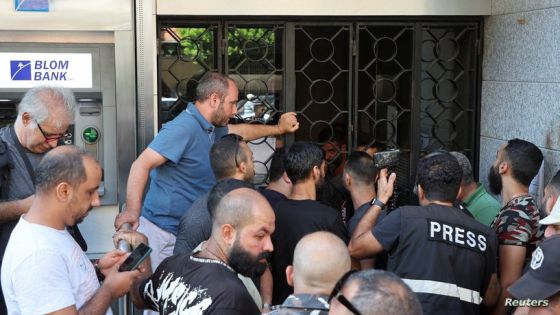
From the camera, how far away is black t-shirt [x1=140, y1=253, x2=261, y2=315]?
2.61 m

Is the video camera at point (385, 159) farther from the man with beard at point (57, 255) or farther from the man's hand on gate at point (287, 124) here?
the man with beard at point (57, 255)

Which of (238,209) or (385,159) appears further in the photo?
(385,159)

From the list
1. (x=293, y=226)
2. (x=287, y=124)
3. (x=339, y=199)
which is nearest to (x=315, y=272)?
(x=293, y=226)

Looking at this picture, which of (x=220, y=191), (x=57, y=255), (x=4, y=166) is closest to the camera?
(x=57, y=255)

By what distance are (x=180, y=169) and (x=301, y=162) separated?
0.84m

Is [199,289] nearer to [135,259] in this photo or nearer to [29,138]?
[135,259]

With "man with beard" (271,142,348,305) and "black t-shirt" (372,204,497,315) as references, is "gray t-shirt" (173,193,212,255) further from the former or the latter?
"black t-shirt" (372,204,497,315)

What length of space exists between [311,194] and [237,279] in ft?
4.57

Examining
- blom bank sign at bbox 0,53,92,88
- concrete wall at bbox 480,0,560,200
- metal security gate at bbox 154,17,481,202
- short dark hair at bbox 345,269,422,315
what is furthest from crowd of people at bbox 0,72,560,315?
blom bank sign at bbox 0,53,92,88

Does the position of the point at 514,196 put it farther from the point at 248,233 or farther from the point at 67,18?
the point at 67,18

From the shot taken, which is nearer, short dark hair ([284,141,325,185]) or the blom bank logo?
short dark hair ([284,141,325,185])

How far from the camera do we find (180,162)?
178 inches

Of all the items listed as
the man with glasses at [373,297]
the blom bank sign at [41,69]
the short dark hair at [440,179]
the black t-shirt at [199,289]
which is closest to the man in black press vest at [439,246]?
the short dark hair at [440,179]

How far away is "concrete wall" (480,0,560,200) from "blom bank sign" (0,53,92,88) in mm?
2814
